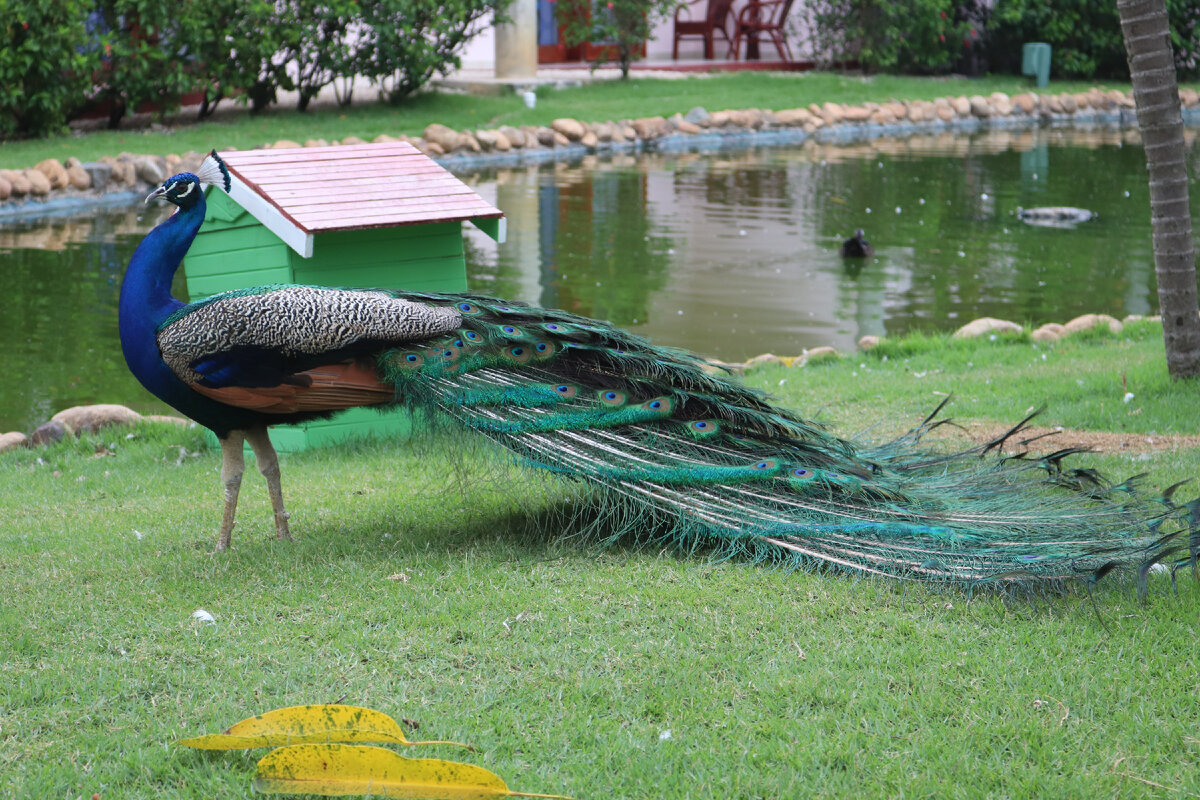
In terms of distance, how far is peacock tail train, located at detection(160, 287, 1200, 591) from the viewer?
4.00 m

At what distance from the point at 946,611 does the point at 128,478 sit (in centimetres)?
439

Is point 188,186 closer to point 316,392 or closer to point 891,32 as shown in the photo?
point 316,392

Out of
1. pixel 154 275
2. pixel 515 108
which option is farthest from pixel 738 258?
pixel 515 108

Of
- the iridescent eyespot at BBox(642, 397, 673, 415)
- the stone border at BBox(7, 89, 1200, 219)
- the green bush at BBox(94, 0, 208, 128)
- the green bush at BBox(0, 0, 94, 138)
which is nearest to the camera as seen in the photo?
the iridescent eyespot at BBox(642, 397, 673, 415)

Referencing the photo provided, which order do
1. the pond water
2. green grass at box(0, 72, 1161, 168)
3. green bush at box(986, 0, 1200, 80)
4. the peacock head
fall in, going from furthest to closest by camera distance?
1. green bush at box(986, 0, 1200, 80)
2. green grass at box(0, 72, 1161, 168)
3. the pond water
4. the peacock head

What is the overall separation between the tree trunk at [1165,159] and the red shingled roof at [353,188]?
139 inches

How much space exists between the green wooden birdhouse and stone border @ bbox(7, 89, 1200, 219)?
7080mm

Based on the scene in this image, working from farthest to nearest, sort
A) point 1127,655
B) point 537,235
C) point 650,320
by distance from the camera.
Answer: point 537,235
point 650,320
point 1127,655

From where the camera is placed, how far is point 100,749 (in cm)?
313

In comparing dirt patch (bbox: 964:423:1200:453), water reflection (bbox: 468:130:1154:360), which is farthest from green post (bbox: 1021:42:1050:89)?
Answer: dirt patch (bbox: 964:423:1200:453)

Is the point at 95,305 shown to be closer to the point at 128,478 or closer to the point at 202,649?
the point at 128,478

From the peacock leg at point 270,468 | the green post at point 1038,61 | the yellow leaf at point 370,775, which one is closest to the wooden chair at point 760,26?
the green post at point 1038,61

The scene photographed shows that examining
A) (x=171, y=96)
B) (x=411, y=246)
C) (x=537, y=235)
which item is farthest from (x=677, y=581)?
(x=171, y=96)

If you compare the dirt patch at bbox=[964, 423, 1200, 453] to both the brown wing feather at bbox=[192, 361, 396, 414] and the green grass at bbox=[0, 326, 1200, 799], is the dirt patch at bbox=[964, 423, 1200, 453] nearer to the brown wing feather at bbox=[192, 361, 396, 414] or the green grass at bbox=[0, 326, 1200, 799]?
the green grass at bbox=[0, 326, 1200, 799]
